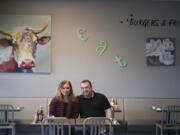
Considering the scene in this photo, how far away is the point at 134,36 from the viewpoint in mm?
5105

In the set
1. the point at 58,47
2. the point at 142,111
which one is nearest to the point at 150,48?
the point at 142,111

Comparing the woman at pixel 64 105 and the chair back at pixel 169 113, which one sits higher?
the woman at pixel 64 105

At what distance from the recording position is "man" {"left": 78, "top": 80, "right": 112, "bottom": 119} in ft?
10.4

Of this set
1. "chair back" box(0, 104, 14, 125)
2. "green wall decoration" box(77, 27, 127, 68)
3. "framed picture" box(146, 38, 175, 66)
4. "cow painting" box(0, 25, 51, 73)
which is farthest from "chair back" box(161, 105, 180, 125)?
"cow painting" box(0, 25, 51, 73)

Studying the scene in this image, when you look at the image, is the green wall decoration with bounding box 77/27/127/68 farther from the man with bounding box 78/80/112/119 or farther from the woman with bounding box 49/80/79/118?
the woman with bounding box 49/80/79/118

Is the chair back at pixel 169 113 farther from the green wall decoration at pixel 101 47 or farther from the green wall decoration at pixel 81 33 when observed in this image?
the green wall decoration at pixel 81 33

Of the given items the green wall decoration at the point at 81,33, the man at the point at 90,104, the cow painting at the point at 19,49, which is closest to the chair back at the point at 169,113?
the man at the point at 90,104

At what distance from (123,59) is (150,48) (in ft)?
2.03

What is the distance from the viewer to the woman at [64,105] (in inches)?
123

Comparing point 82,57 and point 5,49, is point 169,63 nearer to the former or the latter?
point 82,57

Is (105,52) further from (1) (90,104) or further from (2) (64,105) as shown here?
(2) (64,105)

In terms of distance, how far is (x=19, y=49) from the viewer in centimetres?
500

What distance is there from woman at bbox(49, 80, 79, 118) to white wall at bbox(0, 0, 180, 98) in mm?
1881

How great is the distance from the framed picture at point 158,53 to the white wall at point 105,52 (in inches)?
3.9
